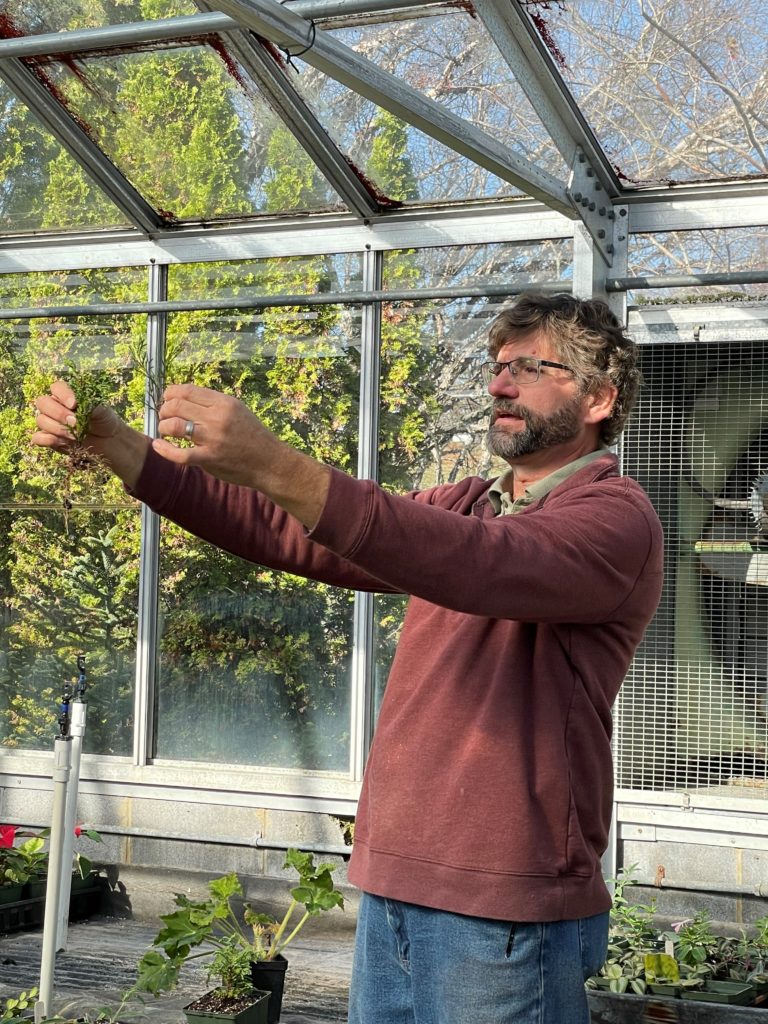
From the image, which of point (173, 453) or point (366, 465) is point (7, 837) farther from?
point (173, 453)

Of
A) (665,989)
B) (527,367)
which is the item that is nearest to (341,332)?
(665,989)

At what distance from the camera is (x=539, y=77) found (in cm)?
391

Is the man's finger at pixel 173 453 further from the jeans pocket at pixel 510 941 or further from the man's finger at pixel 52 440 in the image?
the jeans pocket at pixel 510 941

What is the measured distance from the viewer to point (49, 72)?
4.58 metres

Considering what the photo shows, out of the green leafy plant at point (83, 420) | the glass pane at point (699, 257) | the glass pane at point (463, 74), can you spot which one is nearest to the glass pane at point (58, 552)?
the glass pane at point (463, 74)

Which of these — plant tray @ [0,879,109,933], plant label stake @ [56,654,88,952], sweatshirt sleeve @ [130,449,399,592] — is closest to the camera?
sweatshirt sleeve @ [130,449,399,592]

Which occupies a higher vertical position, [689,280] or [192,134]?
[192,134]

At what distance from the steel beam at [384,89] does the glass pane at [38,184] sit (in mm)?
1912

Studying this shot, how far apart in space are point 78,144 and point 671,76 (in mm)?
2225

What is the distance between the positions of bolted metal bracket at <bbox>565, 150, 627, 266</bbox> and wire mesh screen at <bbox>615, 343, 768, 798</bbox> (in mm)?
405

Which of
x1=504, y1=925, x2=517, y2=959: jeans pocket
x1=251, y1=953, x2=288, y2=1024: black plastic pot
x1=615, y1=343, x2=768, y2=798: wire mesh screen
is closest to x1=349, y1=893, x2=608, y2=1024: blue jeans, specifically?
x1=504, y1=925, x2=517, y2=959: jeans pocket

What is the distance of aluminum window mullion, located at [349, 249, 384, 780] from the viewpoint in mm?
4895

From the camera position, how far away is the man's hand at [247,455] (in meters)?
1.37

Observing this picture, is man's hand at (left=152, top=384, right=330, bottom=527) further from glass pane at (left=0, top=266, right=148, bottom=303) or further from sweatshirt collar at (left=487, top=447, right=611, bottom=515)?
glass pane at (left=0, top=266, right=148, bottom=303)
